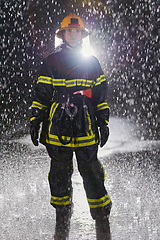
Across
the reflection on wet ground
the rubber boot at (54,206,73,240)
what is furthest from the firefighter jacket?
the reflection on wet ground

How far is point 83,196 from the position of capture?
10.4 ft

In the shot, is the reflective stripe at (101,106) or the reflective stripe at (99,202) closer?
the reflective stripe at (99,202)

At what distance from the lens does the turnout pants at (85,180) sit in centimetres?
218

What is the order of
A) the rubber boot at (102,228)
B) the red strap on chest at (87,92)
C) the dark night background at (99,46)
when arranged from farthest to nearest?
1. the dark night background at (99,46)
2. the red strap on chest at (87,92)
3. the rubber boot at (102,228)

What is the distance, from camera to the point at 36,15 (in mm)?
14523

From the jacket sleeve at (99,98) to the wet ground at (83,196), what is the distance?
0.95 m

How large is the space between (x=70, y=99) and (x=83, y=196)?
142 cm

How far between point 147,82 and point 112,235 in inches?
421

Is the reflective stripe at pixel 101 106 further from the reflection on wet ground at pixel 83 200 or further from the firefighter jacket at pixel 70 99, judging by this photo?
the reflection on wet ground at pixel 83 200

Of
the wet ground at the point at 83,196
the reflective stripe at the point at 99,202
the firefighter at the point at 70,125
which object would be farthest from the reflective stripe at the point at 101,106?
Answer: the wet ground at the point at 83,196

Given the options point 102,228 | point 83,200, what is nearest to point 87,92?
point 102,228

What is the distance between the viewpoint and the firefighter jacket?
2.19 metres

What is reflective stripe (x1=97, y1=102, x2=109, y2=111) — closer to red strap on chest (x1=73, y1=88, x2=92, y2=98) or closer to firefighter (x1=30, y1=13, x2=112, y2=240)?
firefighter (x1=30, y1=13, x2=112, y2=240)

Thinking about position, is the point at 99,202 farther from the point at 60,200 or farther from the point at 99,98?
the point at 99,98
